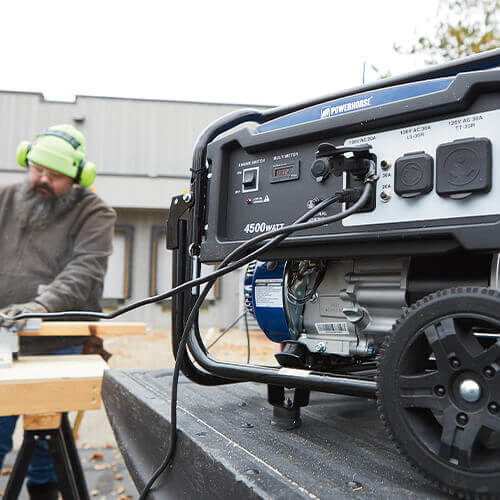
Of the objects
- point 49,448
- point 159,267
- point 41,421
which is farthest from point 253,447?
point 159,267

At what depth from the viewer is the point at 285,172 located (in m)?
1.05

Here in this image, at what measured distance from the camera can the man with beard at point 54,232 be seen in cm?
264

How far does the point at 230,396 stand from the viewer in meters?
1.41

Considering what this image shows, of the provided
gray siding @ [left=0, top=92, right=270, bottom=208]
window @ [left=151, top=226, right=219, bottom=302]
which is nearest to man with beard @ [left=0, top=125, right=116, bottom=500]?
window @ [left=151, top=226, right=219, bottom=302]

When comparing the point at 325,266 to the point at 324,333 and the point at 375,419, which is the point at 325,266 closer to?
the point at 324,333

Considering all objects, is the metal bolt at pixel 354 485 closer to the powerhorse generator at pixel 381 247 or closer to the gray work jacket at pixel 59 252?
the powerhorse generator at pixel 381 247

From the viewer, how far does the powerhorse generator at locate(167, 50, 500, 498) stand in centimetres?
71

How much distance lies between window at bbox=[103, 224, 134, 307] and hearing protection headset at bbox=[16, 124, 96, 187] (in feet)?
28.4

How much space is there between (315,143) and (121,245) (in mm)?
10987

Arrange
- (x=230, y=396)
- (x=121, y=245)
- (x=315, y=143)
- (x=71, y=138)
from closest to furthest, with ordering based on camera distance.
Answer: (x=315, y=143)
(x=230, y=396)
(x=71, y=138)
(x=121, y=245)

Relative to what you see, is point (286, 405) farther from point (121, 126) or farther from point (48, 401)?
point (121, 126)

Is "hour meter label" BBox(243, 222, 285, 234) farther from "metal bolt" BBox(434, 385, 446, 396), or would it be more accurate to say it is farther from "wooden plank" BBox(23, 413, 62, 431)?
"wooden plank" BBox(23, 413, 62, 431)

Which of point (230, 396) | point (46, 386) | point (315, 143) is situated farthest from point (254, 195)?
point (46, 386)

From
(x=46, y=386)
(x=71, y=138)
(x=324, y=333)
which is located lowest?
(x=46, y=386)
